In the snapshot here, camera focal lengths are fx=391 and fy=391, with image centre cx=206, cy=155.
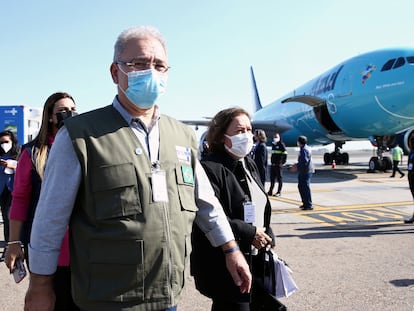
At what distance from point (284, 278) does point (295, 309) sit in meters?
1.14

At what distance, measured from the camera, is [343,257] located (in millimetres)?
5012

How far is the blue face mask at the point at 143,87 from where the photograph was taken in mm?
1780

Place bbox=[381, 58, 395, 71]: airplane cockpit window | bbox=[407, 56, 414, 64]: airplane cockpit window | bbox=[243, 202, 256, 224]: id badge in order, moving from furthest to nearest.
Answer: bbox=[381, 58, 395, 71]: airplane cockpit window → bbox=[407, 56, 414, 64]: airplane cockpit window → bbox=[243, 202, 256, 224]: id badge

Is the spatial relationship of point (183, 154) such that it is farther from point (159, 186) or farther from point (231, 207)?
point (231, 207)

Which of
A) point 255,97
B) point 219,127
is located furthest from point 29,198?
point 255,97

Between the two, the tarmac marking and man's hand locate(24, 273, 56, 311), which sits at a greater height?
man's hand locate(24, 273, 56, 311)

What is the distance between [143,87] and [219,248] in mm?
1160

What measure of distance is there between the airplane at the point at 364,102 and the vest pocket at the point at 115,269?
46.4 ft

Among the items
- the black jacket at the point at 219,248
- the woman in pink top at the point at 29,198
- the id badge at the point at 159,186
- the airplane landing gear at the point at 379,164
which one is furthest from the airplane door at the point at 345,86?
the id badge at the point at 159,186

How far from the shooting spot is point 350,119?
52.9 ft

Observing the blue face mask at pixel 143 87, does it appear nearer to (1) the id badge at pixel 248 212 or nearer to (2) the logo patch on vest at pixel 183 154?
(2) the logo patch on vest at pixel 183 154

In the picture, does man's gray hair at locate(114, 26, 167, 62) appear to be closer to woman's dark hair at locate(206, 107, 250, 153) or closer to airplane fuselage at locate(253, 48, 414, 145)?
woman's dark hair at locate(206, 107, 250, 153)

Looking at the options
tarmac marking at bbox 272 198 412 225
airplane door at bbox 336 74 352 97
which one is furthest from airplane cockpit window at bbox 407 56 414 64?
tarmac marking at bbox 272 198 412 225

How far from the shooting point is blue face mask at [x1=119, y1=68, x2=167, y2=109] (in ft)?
5.84
